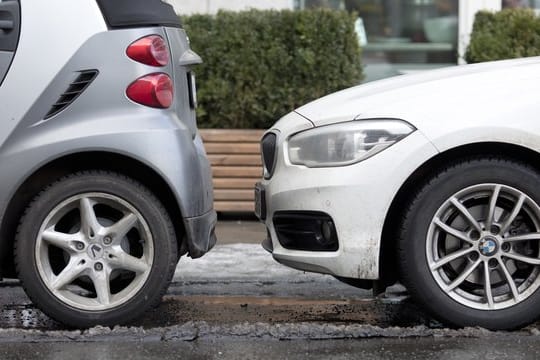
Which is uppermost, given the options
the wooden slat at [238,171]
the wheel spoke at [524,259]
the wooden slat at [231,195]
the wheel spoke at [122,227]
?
the wheel spoke at [122,227]

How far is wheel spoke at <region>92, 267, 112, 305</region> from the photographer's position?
14.9ft

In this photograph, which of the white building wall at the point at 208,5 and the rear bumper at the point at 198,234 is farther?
the white building wall at the point at 208,5

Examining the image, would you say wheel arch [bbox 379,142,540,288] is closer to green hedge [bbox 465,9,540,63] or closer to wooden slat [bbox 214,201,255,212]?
wooden slat [bbox 214,201,255,212]

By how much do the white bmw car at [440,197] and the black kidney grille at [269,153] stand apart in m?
0.27

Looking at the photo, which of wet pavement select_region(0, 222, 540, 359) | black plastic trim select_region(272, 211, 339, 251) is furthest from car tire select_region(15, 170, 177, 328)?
black plastic trim select_region(272, 211, 339, 251)

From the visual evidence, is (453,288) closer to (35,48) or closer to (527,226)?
(527,226)

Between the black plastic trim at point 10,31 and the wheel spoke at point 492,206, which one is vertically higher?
→ the black plastic trim at point 10,31

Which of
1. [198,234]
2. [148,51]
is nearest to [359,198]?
[198,234]

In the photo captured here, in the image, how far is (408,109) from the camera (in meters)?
4.49

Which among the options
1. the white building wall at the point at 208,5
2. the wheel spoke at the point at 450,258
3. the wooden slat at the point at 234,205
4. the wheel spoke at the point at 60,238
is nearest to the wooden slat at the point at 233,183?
the wooden slat at the point at 234,205

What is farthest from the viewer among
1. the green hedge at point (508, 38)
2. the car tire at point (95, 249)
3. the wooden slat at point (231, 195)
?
the green hedge at point (508, 38)

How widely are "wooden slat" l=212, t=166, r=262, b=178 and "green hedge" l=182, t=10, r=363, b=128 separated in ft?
1.77

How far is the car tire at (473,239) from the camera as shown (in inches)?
175

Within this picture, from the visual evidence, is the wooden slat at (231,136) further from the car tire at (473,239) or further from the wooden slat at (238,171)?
the car tire at (473,239)
